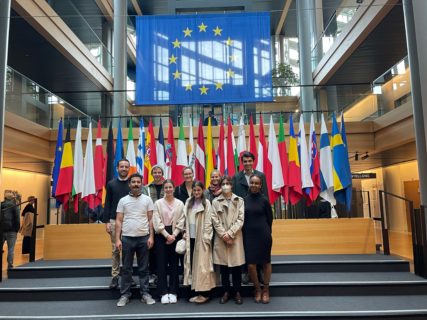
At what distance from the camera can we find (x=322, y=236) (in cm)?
655

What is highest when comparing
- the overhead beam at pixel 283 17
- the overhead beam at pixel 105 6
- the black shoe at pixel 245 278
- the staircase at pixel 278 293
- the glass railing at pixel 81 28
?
the overhead beam at pixel 283 17

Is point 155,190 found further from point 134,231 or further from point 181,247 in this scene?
point 181,247

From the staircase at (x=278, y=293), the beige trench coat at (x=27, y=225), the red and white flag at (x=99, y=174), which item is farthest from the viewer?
the beige trench coat at (x=27, y=225)

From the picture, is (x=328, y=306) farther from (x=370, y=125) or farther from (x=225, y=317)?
(x=370, y=125)

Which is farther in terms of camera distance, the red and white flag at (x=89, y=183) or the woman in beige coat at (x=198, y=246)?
the red and white flag at (x=89, y=183)

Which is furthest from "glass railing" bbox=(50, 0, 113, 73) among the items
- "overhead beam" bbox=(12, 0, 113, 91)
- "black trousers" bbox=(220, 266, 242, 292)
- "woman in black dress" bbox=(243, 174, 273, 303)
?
"black trousers" bbox=(220, 266, 242, 292)

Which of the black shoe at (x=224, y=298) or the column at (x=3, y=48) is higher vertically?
the column at (x=3, y=48)

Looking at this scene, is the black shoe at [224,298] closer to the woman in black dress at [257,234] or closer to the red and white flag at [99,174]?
the woman in black dress at [257,234]

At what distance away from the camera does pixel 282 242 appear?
6.54 m

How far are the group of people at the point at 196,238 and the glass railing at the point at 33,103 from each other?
20.4ft

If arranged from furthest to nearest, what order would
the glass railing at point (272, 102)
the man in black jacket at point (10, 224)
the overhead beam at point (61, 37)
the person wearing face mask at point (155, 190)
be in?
1. the overhead beam at point (61, 37)
2. the glass railing at point (272, 102)
3. the man in black jacket at point (10, 224)
4. the person wearing face mask at point (155, 190)

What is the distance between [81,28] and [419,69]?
12.6 metres

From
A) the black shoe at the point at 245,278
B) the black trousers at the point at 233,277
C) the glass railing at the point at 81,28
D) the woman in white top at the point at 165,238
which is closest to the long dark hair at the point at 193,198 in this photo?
the woman in white top at the point at 165,238

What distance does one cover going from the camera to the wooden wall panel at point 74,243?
654cm
